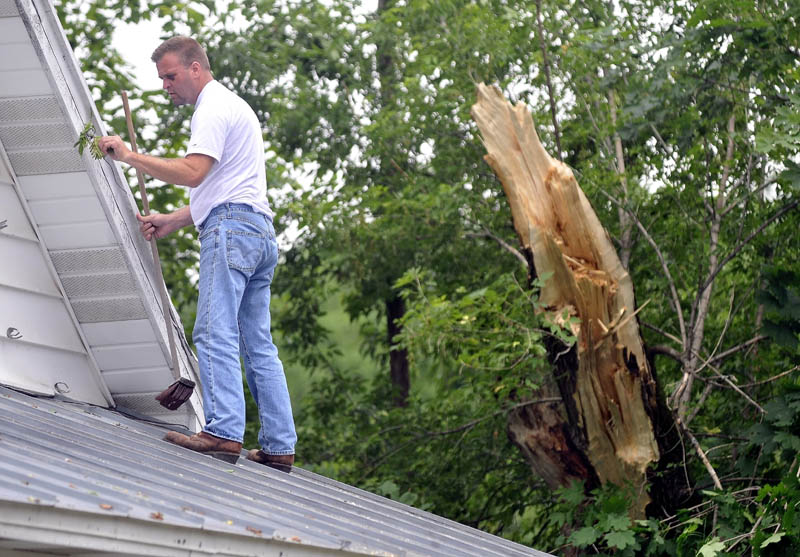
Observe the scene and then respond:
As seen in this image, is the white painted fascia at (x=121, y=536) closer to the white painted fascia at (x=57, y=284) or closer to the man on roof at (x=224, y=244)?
the man on roof at (x=224, y=244)

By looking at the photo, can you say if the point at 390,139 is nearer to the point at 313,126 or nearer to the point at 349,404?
the point at 313,126

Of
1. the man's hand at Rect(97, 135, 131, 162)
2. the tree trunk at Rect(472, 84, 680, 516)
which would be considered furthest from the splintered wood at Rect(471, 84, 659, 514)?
the man's hand at Rect(97, 135, 131, 162)

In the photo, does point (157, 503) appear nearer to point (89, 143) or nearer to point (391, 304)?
point (89, 143)

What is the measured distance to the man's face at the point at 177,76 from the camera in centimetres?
505

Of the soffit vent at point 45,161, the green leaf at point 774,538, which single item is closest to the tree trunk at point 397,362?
the green leaf at point 774,538

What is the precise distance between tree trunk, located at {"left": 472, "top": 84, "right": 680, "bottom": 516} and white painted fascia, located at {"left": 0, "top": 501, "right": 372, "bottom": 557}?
4162 mm

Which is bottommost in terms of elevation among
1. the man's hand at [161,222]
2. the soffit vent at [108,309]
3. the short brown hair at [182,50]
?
the soffit vent at [108,309]

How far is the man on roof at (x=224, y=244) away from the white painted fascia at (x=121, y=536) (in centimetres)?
173

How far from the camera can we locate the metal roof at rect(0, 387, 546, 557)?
2648 mm

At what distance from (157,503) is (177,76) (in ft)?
8.32

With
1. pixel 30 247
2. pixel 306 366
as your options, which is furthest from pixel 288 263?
pixel 30 247

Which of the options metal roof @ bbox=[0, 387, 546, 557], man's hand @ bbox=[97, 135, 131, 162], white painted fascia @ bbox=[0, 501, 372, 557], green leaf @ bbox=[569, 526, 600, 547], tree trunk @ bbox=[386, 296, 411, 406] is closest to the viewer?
white painted fascia @ bbox=[0, 501, 372, 557]

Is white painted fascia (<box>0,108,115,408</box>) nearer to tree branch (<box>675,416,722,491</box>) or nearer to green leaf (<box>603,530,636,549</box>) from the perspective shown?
green leaf (<box>603,530,636,549</box>)

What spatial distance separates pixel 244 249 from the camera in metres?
4.88
